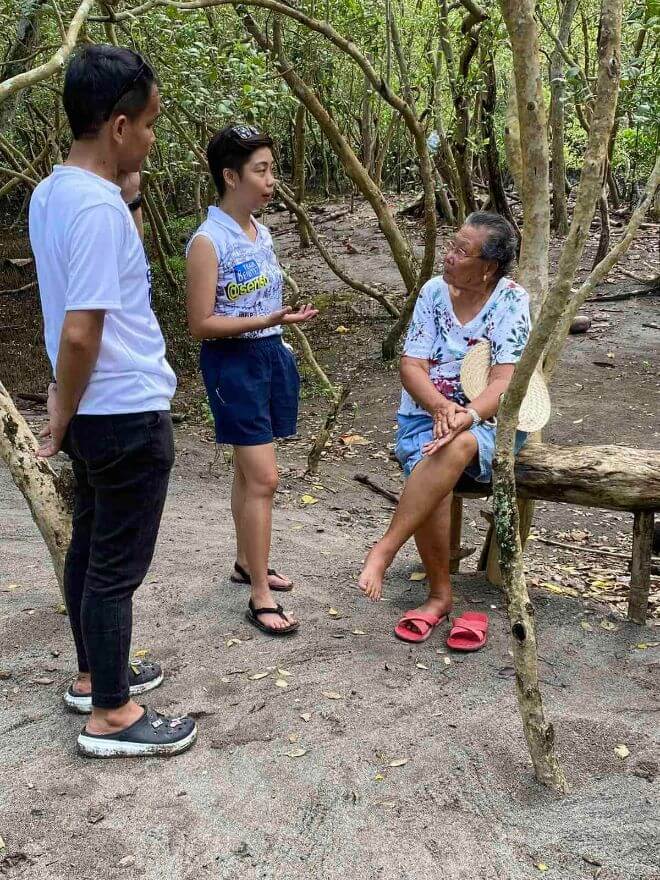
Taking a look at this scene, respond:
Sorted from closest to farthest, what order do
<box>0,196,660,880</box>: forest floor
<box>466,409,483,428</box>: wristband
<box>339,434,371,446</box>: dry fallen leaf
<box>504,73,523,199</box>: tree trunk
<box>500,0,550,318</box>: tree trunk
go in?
<box>0,196,660,880</box>: forest floor < <box>500,0,550,318</box>: tree trunk < <box>466,409,483,428</box>: wristband < <box>504,73,523,199</box>: tree trunk < <box>339,434,371,446</box>: dry fallen leaf

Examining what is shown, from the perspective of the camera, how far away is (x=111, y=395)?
217 centimetres

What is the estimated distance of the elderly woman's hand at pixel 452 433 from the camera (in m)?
3.25

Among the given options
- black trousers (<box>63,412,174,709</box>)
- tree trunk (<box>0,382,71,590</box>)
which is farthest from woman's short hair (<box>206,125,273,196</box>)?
black trousers (<box>63,412,174,709</box>)

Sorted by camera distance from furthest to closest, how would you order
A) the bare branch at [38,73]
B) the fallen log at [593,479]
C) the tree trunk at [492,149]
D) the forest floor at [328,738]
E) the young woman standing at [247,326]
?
the tree trunk at [492,149]
the fallen log at [593,479]
the young woman standing at [247,326]
the bare branch at [38,73]
the forest floor at [328,738]

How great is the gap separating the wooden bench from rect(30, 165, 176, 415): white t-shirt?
1723mm

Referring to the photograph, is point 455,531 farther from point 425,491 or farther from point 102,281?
point 102,281

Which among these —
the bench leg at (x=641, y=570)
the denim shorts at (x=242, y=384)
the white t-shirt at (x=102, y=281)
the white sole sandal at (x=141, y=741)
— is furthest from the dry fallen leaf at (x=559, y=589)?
the white t-shirt at (x=102, y=281)

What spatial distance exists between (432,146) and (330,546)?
235 inches

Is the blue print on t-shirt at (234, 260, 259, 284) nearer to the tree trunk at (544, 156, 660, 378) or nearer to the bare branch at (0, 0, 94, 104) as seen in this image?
the bare branch at (0, 0, 94, 104)

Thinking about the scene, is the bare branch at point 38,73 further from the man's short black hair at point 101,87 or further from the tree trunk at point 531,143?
the tree trunk at point 531,143

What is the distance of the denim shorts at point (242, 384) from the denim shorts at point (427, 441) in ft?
1.91

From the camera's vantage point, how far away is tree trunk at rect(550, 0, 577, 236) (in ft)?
14.9

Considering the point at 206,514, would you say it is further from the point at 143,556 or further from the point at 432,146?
the point at 432,146

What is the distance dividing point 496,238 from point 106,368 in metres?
1.82
